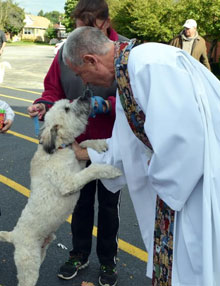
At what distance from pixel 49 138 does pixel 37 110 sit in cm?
30

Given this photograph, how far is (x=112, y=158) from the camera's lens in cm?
220

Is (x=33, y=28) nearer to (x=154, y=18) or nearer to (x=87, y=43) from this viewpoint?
(x=154, y=18)

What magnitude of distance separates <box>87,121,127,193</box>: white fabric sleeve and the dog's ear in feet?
1.06

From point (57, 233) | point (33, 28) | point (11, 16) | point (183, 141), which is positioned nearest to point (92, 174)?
point (183, 141)

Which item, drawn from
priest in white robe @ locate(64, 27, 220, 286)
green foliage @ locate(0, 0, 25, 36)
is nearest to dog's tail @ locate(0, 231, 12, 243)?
priest in white robe @ locate(64, 27, 220, 286)

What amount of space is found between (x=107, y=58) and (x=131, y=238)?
7.79 feet

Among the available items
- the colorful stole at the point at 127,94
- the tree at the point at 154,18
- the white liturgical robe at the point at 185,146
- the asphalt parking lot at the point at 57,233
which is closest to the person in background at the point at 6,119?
the asphalt parking lot at the point at 57,233

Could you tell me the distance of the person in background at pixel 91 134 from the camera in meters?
2.42

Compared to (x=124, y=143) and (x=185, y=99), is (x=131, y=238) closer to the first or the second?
(x=124, y=143)

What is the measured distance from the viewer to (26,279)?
261 cm

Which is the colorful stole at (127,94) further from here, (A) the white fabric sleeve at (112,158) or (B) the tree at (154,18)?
(B) the tree at (154,18)

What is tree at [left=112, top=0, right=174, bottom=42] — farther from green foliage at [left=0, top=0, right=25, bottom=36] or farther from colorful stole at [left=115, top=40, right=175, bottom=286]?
green foliage at [left=0, top=0, right=25, bottom=36]

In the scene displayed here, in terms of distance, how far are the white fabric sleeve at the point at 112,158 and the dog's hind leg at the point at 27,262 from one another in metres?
0.78

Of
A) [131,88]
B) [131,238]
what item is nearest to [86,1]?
[131,88]
